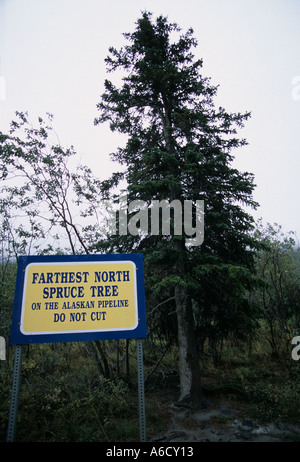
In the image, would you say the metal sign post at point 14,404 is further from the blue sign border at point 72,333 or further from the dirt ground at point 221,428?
the dirt ground at point 221,428

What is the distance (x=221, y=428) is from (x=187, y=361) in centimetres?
170

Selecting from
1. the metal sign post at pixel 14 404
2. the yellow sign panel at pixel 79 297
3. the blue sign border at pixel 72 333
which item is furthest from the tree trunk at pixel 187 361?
the metal sign post at pixel 14 404

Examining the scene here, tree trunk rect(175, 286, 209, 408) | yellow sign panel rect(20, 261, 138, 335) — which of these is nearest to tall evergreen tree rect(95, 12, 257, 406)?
tree trunk rect(175, 286, 209, 408)

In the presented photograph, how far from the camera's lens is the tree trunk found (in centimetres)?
661

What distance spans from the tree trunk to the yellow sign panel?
327 centimetres

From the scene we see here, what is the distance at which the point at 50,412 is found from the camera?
585 cm

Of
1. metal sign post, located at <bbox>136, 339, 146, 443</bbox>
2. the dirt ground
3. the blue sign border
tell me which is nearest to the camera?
metal sign post, located at <bbox>136, 339, 146, 443</bbox>

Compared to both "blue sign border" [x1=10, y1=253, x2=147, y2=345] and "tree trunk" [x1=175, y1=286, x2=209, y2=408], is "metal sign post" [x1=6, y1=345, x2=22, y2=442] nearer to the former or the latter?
"blue sign border" [x1=10, y1=253, x2=147, y2=345]

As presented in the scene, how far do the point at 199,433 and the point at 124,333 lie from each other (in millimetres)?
3540

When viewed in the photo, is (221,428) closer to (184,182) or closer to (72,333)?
(72,333)

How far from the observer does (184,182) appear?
25.3ft

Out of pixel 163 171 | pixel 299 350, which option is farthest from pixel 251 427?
pixel 163 171

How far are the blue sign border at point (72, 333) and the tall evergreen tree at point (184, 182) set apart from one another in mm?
1760

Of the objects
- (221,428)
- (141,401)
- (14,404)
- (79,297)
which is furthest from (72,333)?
(221,428)
